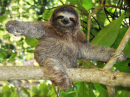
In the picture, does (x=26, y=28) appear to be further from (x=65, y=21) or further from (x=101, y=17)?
(x=101, y=17)

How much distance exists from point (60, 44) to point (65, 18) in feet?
1.09

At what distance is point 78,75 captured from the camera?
1534 millimetres

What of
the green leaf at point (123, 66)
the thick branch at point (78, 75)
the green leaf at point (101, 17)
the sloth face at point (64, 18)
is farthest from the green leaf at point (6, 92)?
the green leaf at point (101, 17)

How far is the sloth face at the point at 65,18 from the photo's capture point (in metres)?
2.07

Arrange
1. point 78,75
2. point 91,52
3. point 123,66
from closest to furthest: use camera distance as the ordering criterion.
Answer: point 78,75
point 123,66
point 91,52

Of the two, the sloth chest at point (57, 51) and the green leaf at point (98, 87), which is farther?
the green leaf at point (98, 87)

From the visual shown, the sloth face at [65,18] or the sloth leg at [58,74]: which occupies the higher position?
the sloth face at [65,18]

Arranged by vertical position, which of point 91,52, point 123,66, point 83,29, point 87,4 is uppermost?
point 87,4

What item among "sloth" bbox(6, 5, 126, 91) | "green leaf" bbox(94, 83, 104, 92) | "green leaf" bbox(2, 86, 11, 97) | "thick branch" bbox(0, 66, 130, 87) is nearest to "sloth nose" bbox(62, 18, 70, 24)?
"sloth" bbox(6, 5, 126, 91)

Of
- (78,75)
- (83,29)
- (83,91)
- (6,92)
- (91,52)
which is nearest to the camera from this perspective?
(6,92)

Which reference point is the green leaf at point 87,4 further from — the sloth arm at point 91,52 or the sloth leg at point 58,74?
the sloth leg at point 58,74

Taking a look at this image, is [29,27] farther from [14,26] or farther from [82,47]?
[82,47]

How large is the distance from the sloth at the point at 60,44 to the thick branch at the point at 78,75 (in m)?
0.12

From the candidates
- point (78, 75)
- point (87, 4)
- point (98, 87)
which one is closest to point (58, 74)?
point (78, 75)
